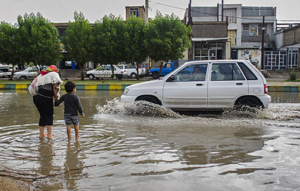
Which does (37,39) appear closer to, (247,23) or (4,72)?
(4,72)

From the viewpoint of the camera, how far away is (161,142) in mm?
4879

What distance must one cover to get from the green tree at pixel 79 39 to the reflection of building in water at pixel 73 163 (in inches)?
819

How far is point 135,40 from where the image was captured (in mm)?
24609

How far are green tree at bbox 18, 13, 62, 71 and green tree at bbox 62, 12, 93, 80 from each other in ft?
5.09

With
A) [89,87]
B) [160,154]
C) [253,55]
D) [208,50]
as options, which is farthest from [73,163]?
[253,55]

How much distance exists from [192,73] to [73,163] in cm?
452

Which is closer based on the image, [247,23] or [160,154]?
[160,154]

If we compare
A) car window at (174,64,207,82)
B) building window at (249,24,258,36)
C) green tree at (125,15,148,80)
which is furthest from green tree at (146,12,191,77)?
building window at (249,24,258,36)

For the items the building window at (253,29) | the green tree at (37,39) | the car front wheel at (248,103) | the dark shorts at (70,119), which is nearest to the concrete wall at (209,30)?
the building window at (253,29)

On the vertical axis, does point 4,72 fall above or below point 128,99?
above

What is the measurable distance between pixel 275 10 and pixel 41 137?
4372cm

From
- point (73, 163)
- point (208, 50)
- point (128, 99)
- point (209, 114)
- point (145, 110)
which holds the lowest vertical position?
point (73, 163)

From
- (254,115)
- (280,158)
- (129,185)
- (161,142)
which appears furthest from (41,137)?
(254,115)

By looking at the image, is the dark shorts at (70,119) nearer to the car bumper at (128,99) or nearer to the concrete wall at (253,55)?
the car bumper at (128,99)
